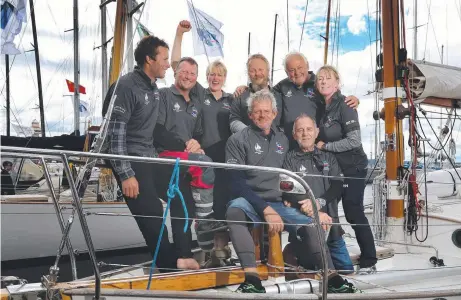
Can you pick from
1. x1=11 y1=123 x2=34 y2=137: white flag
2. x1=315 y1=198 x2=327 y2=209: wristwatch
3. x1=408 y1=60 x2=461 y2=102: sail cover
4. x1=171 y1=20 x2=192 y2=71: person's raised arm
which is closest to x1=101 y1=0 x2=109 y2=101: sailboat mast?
x1=171 y1=20 x2=192 y2=71: person's raised arm

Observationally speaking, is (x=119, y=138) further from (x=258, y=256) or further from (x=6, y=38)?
(x=6, y=38)

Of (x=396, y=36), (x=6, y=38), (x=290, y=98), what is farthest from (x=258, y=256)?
(x=6, y=38)

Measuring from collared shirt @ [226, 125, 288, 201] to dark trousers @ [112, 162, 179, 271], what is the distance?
0.60m

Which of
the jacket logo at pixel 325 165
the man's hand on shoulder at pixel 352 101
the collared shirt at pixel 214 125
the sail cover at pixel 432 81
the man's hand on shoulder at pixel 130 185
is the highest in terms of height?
the sail cover at pixel 432 81

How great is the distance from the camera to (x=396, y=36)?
5242 mm

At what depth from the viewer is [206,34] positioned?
6.35 metres

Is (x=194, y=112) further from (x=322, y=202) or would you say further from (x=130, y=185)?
(x=322, y=202)

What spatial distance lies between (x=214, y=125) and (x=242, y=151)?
56 cm

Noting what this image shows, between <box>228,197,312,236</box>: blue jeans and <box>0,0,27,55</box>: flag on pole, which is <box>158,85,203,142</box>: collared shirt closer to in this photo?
<box>228,197,312,236</box>: blue jeans

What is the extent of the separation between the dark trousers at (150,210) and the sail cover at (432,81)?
3.45 meters

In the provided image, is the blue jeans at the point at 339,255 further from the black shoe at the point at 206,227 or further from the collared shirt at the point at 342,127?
the black shoe at the point at 206,227

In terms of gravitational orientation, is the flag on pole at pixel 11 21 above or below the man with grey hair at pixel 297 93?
above

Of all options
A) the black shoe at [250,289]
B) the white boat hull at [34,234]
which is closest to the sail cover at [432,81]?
the black shoe at [250,289]

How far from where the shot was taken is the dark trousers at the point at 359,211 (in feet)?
12.7
